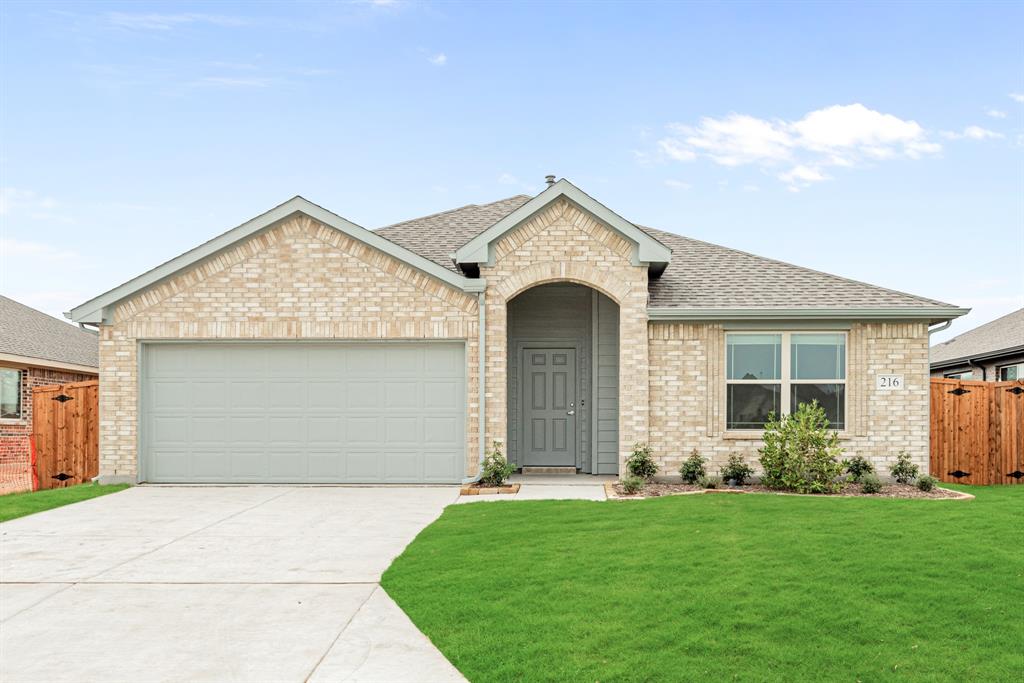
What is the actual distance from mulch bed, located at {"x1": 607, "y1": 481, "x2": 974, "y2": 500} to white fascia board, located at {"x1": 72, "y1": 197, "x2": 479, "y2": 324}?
450 centimetres

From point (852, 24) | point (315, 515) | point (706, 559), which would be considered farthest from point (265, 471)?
point (852, 24)

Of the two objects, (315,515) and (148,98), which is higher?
(148,98)

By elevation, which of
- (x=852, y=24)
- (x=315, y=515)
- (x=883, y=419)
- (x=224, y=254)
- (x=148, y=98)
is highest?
(x=852, y=24)

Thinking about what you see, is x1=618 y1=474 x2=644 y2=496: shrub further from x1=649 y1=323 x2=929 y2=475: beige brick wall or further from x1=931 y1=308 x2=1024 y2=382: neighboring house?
x1=931 y1=308 x2=1024 y2=382: neighboring house

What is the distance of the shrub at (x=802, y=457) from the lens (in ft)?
42.9

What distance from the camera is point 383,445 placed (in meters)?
14.6

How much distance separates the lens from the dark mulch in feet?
42.7

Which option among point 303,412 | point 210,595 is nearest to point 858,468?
point 303,412

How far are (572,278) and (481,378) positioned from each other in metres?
2.35

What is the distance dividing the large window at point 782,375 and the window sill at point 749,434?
10 cm

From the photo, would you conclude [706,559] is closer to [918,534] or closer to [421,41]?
[918,534]

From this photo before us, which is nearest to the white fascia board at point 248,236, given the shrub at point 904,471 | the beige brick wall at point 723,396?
the beige brick wall at point 723,396

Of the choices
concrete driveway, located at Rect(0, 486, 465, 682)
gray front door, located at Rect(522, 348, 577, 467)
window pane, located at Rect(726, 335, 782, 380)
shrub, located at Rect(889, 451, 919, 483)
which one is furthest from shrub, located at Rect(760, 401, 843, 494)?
concrete driveway, located at Rect(0, 486, 465, 682)

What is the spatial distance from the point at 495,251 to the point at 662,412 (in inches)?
160
